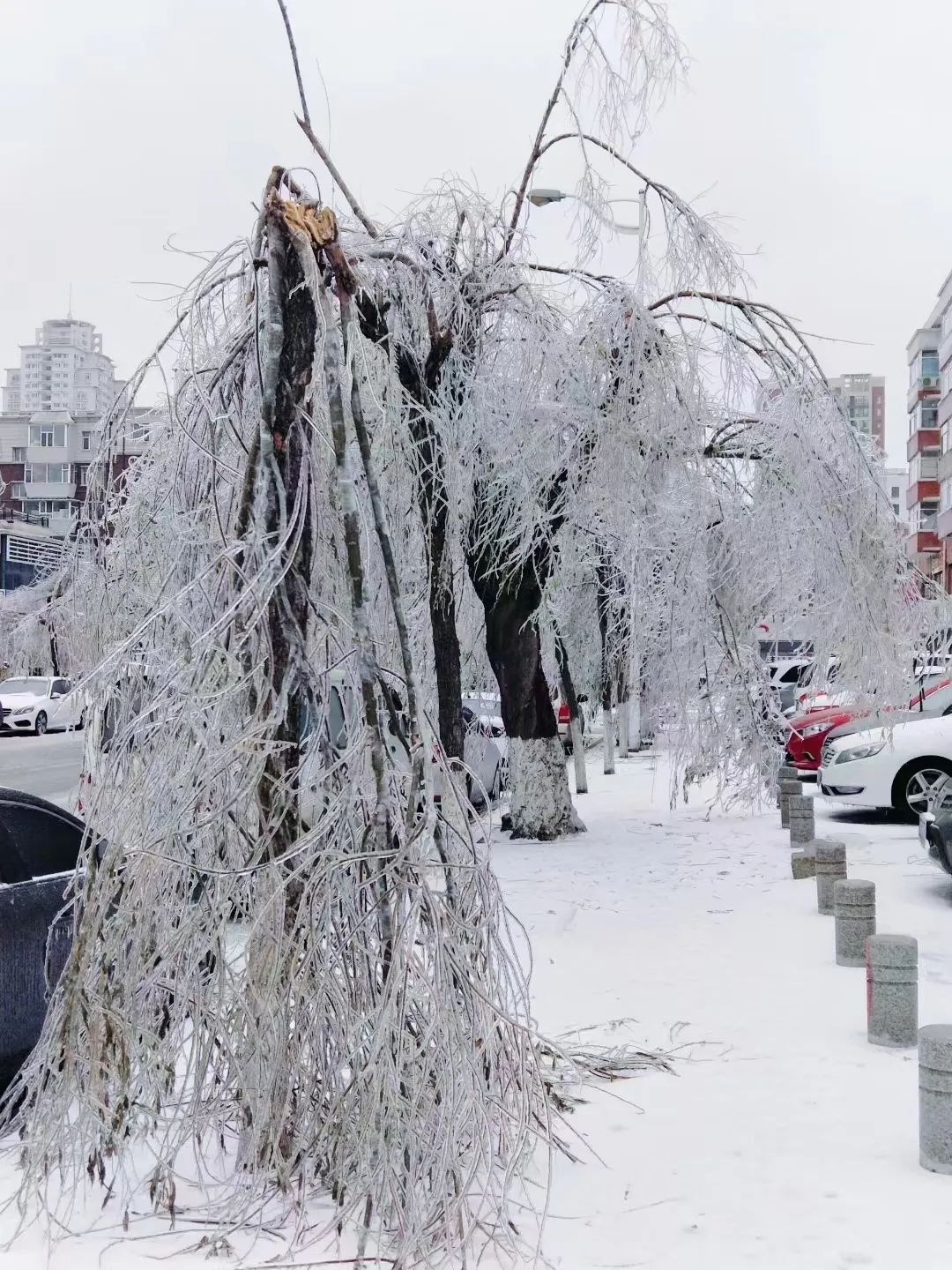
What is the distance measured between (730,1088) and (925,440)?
246ft

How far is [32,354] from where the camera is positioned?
18712 cm

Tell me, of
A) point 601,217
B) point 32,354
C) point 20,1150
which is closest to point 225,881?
point 20,1150

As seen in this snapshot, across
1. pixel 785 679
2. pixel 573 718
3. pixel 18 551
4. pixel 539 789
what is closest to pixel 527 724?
pixel 539 789

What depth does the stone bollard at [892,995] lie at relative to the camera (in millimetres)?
5551

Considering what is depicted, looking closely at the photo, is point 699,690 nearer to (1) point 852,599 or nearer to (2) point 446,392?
(1) point 852,599

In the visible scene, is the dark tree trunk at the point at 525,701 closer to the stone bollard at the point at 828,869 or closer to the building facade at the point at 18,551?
the stone bollard at the point at 828,869

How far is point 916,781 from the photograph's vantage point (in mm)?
13023

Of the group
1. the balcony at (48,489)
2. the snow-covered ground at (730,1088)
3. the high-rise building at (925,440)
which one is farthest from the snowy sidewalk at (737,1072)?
the balcony at (48,489)

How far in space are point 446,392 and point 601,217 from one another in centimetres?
186

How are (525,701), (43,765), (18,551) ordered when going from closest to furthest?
(525,701) → (43,765) → (18,551)

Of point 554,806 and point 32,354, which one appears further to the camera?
point 32,354

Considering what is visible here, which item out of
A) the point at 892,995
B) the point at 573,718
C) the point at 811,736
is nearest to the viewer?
the point at 892,995

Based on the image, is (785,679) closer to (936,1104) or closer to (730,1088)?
(730,1088)

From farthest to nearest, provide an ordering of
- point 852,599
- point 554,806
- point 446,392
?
point 554,806 → point 852,599 → point 446,392
